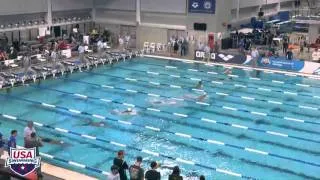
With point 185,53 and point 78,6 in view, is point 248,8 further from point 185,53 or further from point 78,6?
point 78,6

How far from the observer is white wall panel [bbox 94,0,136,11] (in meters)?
33.4

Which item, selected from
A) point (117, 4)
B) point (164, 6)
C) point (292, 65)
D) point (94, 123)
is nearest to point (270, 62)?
point (292, 65)

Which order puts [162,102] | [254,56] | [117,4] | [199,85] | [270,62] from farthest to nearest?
1. [117,4]
2. [270,62]
3. [254,56]
4. [199,85]
5. [162,102]

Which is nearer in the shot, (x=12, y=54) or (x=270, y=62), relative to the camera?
(x=12, y=54)

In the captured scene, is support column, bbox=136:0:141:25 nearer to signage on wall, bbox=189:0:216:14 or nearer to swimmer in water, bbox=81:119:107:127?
signage on wall, bbox=189:0:216:14

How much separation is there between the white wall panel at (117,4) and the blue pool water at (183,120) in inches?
374

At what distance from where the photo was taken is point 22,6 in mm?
28328

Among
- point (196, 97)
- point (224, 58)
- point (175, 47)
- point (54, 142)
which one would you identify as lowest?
point (54, 142)

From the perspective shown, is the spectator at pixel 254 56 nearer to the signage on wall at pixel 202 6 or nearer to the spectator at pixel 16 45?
the signage on wall at pixel 202 6

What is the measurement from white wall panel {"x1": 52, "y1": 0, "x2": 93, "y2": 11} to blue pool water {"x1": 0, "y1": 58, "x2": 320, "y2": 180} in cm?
817

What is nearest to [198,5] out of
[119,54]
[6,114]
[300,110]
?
[119,54]

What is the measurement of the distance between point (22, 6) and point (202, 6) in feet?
37.4

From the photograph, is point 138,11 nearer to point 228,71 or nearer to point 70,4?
point 70,4

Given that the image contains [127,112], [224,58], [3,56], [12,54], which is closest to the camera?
[127,112]
